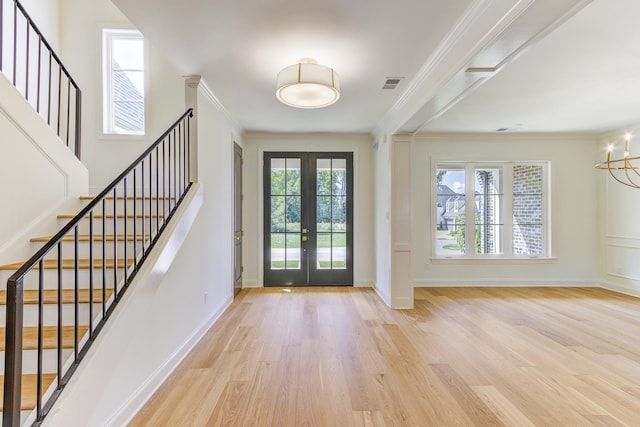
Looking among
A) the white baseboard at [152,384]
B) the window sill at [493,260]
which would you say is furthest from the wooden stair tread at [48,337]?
the window sill at [493,260]

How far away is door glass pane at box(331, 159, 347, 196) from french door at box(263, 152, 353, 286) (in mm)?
19

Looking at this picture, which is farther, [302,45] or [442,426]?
[302,45]

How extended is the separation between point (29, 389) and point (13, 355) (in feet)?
1.71

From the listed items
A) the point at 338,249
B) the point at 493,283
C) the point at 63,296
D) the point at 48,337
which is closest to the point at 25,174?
the point at 63,296

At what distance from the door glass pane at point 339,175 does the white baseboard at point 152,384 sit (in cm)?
311

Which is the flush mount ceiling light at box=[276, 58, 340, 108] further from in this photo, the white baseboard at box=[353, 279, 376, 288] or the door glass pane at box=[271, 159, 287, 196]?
the white baseboard at box=[353, 279, 376, 288]

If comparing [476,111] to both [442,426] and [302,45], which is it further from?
[442,426]

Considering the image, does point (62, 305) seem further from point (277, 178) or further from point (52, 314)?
point (277, 178)

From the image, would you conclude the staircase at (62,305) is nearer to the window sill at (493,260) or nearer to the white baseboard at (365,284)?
the white baseboard at (365,284)

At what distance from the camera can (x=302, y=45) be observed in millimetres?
2463

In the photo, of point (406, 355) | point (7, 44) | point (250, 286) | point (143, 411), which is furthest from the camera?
point (250, 286)

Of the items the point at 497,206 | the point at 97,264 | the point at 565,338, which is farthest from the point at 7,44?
the point at 497,206

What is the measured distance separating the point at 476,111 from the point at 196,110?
11.9 ft

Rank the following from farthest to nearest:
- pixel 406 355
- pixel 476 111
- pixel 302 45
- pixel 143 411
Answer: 1. pixel 476 111
2. pixel 406 355
3. pixel 302 45
4. pixel 143 411
